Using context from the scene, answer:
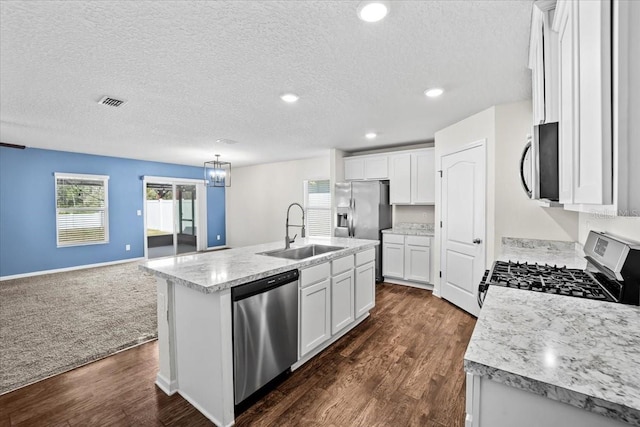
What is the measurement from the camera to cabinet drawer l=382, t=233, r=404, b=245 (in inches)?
181

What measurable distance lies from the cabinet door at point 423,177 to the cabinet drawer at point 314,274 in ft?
8.57

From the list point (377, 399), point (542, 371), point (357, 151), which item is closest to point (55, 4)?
point (542, 371)

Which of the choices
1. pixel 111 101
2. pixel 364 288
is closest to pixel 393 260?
pixel 364 288

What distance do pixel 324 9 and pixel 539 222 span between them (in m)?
2.82

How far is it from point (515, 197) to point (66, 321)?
17.0 ft

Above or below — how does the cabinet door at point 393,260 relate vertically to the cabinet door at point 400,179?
below

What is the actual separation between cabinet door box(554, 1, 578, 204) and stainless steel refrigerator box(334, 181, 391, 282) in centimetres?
366

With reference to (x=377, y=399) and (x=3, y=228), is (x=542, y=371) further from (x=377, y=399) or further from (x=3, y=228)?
(x=3, y=228)

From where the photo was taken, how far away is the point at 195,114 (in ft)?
10.7

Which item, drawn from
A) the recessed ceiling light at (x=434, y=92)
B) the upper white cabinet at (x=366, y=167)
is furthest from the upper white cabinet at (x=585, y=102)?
the upper white cabinet at (x=366, y=167)

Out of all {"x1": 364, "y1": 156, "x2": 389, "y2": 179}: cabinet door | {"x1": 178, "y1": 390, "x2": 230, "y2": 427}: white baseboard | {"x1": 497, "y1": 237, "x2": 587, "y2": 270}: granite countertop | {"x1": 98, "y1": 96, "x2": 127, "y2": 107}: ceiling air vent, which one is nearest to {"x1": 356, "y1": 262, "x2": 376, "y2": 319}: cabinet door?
{"x1": 497, "y1": 237, "x2": 587, "y2": 270}: granite countertop

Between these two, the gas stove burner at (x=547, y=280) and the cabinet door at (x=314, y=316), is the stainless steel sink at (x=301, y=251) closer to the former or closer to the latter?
the cabinet door at (x=314, y=316)

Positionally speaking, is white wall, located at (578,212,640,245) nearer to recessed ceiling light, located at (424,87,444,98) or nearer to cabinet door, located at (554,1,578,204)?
cabinet door, located at (554,1,578,204)

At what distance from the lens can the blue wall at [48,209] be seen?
16.0 ft
